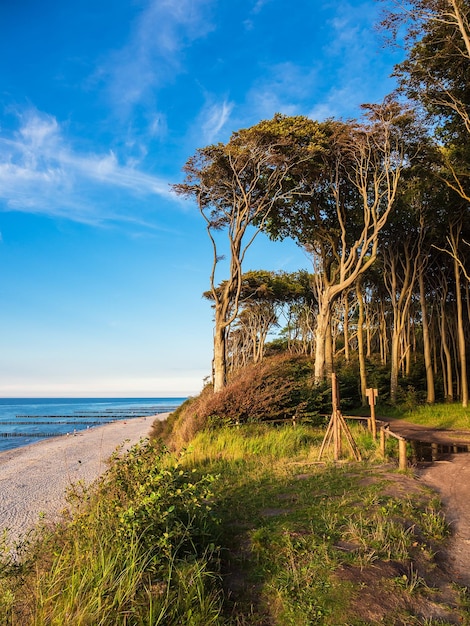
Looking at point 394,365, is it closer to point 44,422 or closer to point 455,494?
point 455,494

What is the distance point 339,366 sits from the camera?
1109 inches

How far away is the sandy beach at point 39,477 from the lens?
1158cm

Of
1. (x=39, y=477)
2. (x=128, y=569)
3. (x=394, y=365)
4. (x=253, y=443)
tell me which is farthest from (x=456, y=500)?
(x=39, y=477)

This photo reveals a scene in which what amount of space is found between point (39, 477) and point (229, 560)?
16817mm

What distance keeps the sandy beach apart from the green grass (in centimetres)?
166

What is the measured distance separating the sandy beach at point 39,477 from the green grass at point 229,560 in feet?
5.44

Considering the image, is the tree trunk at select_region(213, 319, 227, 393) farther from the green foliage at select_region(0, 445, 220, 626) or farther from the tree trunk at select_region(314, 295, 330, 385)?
the green foliage at select_region(0, 445, 220, 626)

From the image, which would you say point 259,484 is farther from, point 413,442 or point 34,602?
point 413,442

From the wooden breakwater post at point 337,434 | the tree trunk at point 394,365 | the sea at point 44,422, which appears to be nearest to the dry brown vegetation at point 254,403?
the wooden breakwater post at point 337,434

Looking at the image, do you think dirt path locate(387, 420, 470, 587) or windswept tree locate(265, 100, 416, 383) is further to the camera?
windswept tree locate(265, 100, 416, 383)

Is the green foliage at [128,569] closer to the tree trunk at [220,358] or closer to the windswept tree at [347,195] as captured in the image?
the tree trunk at [220,358]

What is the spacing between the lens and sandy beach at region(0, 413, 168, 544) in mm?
11578

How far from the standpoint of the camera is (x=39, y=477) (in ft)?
61.8

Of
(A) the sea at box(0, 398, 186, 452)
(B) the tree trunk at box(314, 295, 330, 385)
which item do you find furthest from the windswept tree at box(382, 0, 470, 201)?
(A) the sea at box(0, 398, 186, 452)
